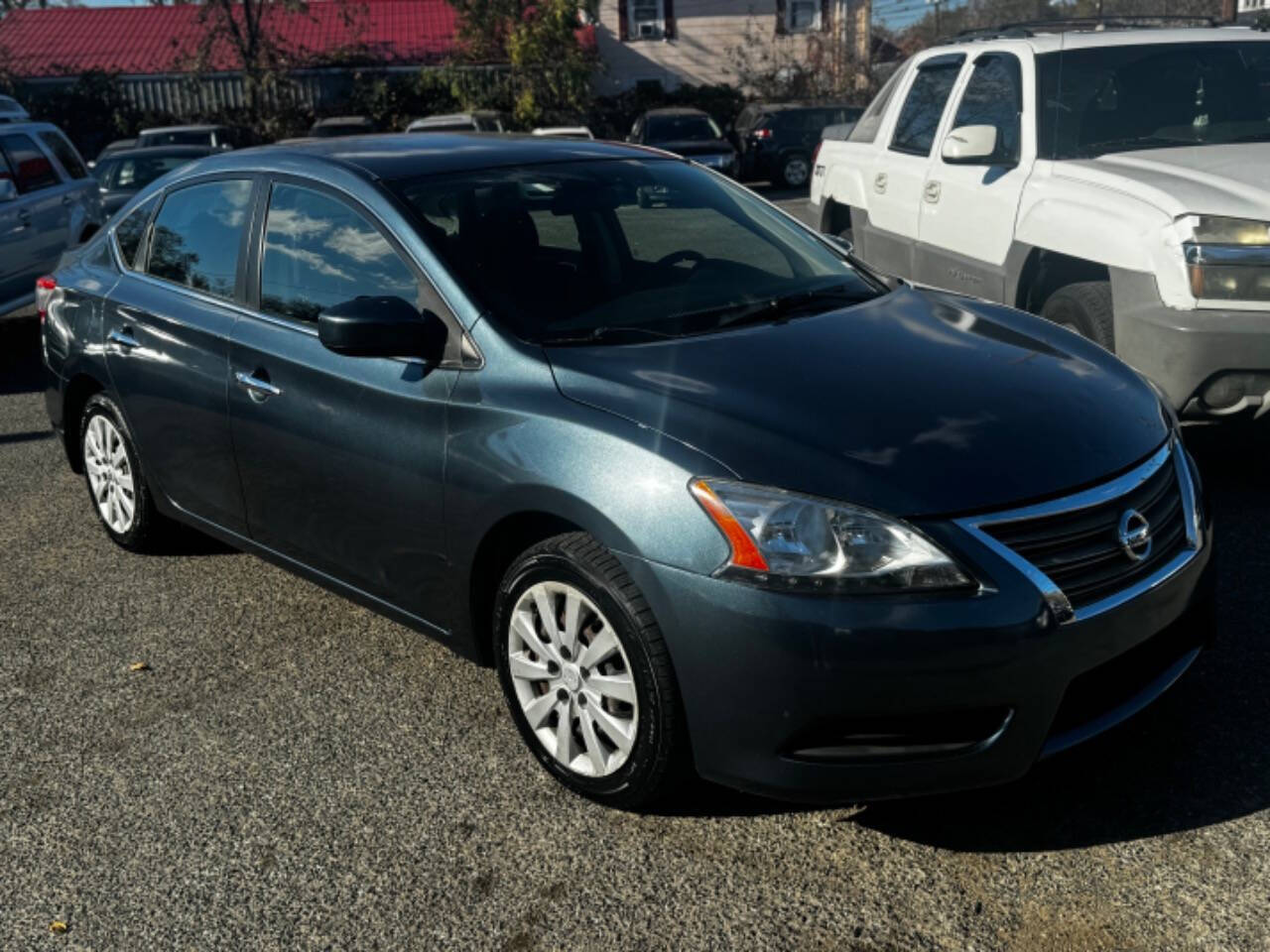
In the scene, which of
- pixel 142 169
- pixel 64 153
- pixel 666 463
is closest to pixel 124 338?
pixel 666 463

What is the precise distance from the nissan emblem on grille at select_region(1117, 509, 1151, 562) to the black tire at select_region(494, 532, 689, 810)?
1119 mm

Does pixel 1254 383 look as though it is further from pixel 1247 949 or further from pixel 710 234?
pixel 1247 949

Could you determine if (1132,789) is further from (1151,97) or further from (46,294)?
(46,294)

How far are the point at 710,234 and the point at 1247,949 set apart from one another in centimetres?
276

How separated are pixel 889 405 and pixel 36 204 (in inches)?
386

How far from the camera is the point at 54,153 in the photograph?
12281 mm

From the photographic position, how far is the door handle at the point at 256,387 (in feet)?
14.4

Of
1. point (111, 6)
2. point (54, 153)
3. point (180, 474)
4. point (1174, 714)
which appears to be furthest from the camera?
point (111, 6)

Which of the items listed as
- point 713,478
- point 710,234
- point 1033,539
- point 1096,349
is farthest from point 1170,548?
point 710,234

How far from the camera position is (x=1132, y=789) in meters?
3.48

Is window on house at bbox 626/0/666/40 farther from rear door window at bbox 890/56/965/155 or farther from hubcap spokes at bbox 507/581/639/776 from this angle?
hubcap spokes at bbox 507/581/639/776

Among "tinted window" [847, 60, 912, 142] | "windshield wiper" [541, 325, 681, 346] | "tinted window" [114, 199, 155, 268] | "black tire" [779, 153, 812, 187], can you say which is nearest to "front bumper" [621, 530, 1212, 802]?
"windshield wiper" [541, 325, 681, 346]

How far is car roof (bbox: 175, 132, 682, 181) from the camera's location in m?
4.45

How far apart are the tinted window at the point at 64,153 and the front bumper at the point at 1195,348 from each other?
10.2 m
